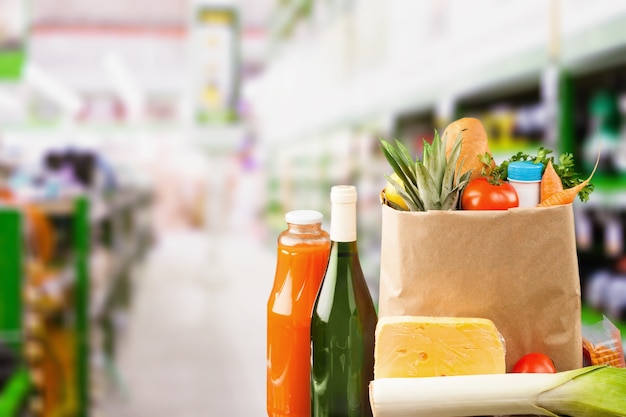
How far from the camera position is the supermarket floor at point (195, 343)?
3.97 meters

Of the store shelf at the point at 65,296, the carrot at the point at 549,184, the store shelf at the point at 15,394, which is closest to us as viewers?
the carrot at the point at 549,184

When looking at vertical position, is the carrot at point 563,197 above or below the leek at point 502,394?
above

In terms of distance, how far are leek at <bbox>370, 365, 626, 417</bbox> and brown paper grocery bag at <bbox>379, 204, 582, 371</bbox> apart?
0.29 ft

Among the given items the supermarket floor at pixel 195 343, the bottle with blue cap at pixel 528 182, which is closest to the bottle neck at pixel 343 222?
the bottle with blue cap at pixel 528 182

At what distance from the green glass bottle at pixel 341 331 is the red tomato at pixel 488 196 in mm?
159

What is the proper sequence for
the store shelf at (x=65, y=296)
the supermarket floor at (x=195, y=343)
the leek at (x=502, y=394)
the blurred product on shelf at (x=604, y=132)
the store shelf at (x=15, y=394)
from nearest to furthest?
1. the leek at (x=502, y=394)
2. the blurred product on shelf at (x=604, y=132)
3. the store shelf at (x=15, y=394)
4. the store shelf at (x=65, y=296)
5. the supermarket floor at (x=195, y=343)

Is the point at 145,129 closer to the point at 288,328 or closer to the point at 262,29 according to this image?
the point at 262,29

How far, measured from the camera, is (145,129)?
48.4 ft

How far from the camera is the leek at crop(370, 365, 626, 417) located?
2.53 ft

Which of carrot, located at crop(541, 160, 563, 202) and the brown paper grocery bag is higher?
carrot, located at crop(541, 160, 563, 202)

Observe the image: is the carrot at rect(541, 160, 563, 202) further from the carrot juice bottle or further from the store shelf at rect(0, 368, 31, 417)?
the store shelf at rect(0, 368, 31, 417)

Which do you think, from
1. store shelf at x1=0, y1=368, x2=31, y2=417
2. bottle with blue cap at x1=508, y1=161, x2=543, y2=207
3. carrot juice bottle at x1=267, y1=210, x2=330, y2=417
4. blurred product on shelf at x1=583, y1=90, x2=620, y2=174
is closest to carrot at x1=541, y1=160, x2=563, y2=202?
bottle with blue cap at x1=508, y1=161, x2=543, y2=207

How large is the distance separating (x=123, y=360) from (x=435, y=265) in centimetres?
440

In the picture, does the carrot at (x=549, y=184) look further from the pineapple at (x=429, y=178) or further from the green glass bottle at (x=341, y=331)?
the green glass bottle at (x=341, y=331)
